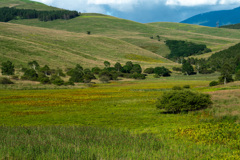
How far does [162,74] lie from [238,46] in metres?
83.2

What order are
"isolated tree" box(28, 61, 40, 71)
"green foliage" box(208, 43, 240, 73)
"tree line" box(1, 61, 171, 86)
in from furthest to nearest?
"green foliage" box(208, 43, 240, 73) < "isolated tree" box(28, 61, 40, 71) < "tree line" box(1, 61, 171, 86)

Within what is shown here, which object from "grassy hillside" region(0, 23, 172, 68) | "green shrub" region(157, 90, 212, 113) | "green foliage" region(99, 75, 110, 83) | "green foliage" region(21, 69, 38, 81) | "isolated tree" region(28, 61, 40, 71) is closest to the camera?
"green shrub" region(157, 90, 212, 113)

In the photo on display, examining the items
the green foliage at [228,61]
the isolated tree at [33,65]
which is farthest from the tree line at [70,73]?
the green foliage at [228,61]

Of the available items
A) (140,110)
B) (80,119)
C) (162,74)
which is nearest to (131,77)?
(162,74)

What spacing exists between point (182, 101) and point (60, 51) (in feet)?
392

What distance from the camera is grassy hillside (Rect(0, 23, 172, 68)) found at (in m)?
124

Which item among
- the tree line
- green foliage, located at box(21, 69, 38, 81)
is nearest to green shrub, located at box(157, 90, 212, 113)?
the tree line

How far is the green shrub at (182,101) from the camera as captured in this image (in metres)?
35.9

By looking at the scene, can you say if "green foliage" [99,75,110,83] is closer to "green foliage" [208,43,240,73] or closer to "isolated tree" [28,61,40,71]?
"isolated tree" [28,61,40,71]

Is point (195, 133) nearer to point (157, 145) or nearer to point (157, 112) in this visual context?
point (157, 145)

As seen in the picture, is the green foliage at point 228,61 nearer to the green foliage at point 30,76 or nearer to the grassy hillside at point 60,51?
the grassy hillside at point 60,51

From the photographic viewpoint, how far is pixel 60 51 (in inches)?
5773

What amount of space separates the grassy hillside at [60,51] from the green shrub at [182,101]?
88.4m

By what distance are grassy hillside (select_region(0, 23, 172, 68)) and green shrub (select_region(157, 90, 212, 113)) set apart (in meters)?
88.4
